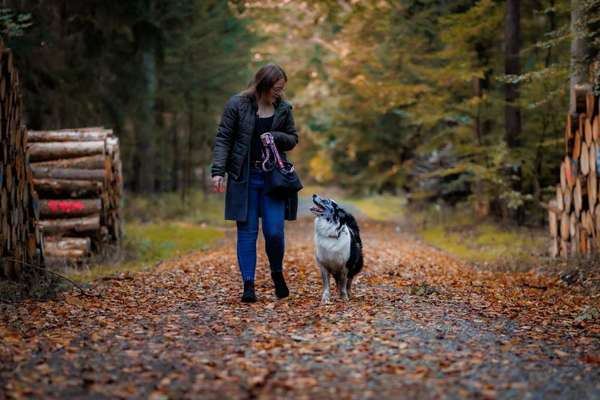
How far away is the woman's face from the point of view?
7449 mm

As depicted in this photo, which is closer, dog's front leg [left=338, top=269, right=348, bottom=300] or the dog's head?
the dog's head

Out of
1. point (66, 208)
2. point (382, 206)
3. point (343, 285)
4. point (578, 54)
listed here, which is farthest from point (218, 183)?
point (382, 206)

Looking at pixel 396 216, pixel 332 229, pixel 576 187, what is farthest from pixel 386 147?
pixel 332 229

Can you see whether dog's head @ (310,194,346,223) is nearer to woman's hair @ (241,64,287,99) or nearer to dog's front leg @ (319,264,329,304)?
dog's front leg @ (319,264,329,304)

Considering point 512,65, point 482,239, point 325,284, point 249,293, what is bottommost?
point 482,239

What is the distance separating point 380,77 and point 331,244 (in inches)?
673

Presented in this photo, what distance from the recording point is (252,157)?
758 cm

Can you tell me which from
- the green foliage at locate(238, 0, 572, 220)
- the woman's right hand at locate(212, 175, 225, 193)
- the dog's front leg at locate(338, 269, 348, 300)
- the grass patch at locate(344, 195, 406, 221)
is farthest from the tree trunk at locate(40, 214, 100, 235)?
the grass patch at locate(344, 195, 406, 221)

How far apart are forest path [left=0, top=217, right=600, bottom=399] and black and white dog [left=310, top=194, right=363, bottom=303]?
33cm

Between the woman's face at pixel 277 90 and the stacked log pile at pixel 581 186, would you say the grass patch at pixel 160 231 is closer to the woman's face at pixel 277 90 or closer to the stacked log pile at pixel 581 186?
the woman's face at pixel 277 90

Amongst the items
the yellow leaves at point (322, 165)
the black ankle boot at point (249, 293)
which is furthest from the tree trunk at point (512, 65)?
the yellow leaves at point (322, 165)

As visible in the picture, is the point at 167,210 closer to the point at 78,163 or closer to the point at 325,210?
the point at 78,163

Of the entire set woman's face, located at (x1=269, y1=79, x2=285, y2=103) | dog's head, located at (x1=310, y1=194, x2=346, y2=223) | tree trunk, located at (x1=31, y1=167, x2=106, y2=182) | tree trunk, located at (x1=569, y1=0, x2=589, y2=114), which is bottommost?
dog's head, located at (x1=310, y1=194, x2=346, y2=223)

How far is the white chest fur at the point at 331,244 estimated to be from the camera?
742 centimetres
